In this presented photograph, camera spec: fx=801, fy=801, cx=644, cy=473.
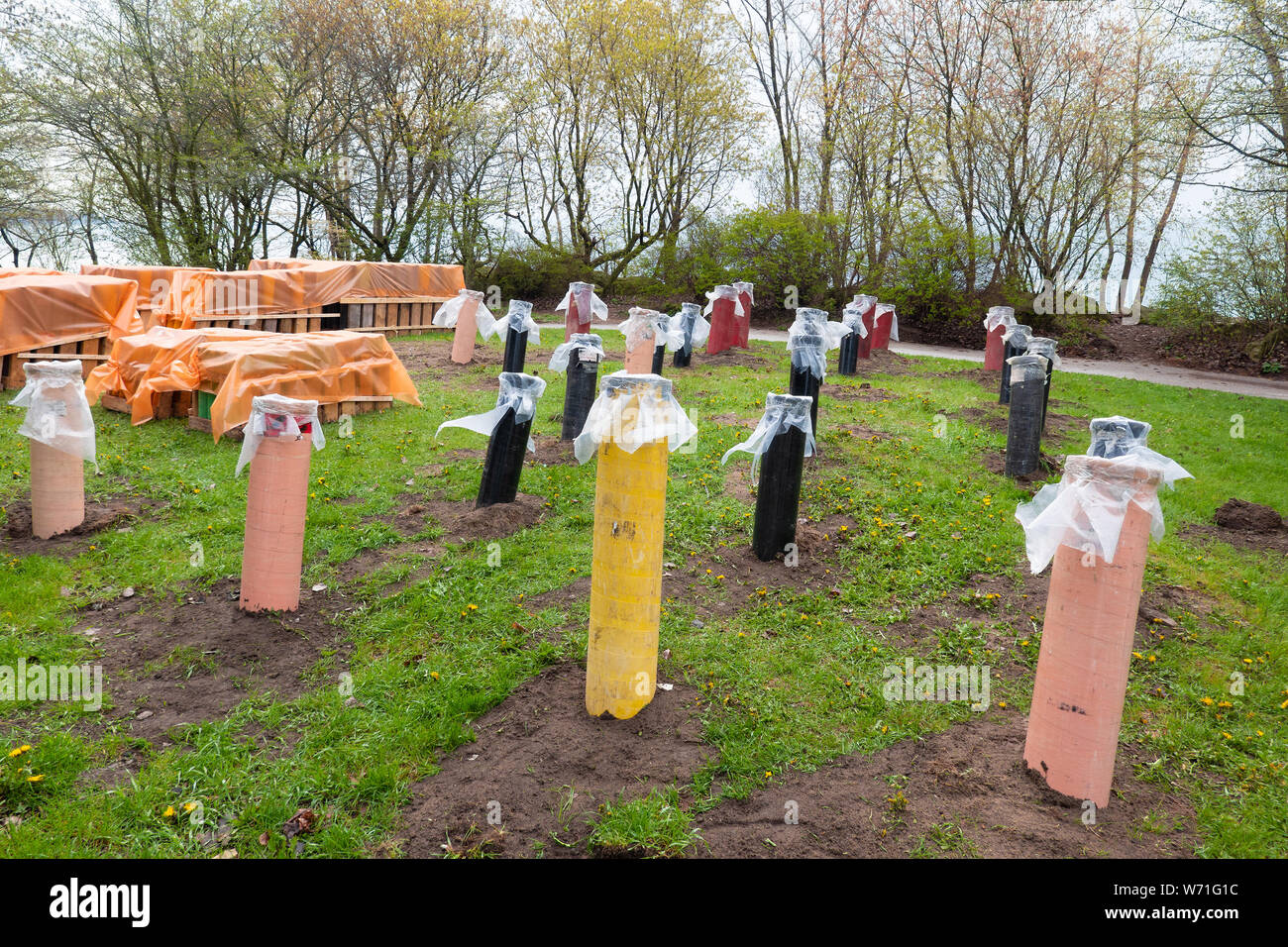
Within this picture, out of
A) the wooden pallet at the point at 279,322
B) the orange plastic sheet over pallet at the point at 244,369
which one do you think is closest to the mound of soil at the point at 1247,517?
the orange plastic sheet over pallet at the point at 244,369

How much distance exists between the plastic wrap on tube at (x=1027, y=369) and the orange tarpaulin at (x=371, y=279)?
44.6 ft

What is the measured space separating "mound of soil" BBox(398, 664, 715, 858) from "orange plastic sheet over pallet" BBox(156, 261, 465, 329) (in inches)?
492

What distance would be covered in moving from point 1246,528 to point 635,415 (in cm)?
624

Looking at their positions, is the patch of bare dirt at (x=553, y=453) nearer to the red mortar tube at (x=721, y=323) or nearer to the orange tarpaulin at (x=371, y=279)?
the red mortar tube at (x=721, y=323)

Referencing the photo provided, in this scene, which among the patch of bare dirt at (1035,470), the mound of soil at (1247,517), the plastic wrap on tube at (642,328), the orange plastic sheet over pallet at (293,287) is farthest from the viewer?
the orange plastic sheet over pallet at (293,287)

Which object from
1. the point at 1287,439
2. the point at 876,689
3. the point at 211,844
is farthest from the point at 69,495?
the point at 1287,439

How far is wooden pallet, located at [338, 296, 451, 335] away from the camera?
1708cm

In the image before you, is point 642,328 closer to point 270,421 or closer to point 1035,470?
point 1035,470

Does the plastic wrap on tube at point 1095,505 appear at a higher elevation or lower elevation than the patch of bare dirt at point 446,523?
higher

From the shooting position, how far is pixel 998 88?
1962cm

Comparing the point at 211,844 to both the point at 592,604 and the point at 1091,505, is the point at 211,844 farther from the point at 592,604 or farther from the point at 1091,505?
the point at 1091,505

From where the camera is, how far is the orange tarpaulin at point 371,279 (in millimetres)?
16547

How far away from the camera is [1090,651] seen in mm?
3289

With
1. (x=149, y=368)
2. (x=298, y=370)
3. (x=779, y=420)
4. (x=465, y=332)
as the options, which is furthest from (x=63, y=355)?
(x=779, y=420)
